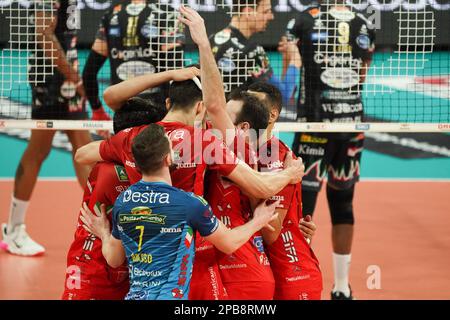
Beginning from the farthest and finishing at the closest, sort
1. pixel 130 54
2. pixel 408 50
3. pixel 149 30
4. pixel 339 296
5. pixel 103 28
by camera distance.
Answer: pixel 408 50 < pixel 103 28 < pixel 130 54 < pixel 149 30 < pixel 339 296

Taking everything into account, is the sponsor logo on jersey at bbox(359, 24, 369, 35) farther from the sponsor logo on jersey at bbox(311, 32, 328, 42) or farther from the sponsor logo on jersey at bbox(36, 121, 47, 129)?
the sponsor logo on jersey at bbox(36, 121, 47, 129)

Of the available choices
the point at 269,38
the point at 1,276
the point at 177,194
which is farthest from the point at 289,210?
the point at 269,38

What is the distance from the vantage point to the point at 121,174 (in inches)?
208

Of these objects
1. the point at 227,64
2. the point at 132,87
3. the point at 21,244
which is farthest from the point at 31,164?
the point at 132,87

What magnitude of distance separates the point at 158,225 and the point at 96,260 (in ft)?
3.14

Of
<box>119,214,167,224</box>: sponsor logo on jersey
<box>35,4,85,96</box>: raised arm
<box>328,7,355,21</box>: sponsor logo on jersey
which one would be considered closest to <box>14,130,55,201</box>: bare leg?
<box>35,4,85,96</box>: raised arm

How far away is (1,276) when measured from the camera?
27.5 feet

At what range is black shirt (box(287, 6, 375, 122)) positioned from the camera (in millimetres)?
8102

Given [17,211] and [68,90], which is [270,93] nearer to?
[68,90]

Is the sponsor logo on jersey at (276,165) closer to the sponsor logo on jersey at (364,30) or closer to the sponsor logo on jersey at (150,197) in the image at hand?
Answer: the sponsor logo on jersey at (150,197)

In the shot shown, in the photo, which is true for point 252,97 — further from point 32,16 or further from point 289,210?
point 32,16

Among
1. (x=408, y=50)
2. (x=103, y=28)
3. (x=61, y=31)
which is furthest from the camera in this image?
(x=408, y=50)

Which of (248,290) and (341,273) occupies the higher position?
(248,290)

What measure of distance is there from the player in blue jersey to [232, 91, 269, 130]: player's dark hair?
80 cm
